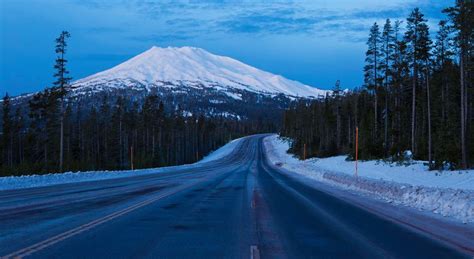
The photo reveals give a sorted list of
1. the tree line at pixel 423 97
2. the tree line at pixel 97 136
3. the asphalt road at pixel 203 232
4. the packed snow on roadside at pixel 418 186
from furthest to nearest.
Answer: the tree line at pixel 97 136
the tree line at pixel 423 97
the packed snow on roadside at pixel 418 186
the asphalt road at pixel 203 232

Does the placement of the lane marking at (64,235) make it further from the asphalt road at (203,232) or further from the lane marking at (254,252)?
the lane marking at (254,252)

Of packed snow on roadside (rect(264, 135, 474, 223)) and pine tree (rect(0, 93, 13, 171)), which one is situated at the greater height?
pine tree (rect(0, 93, 13, 171))

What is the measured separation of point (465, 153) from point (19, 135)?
272ft

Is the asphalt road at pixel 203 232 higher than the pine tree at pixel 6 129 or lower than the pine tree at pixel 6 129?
lower

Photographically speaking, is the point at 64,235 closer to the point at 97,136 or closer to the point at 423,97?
the point at 423,97

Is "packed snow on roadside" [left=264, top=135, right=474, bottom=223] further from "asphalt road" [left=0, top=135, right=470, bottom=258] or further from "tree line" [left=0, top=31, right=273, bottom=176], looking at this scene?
"tree line" [left=0, top=31, right=273, bottom=176]

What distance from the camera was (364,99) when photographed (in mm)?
97125

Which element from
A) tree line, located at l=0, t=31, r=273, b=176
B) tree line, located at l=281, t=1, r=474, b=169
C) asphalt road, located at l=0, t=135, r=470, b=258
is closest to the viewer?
asphalt road, located at l=0, t=135, r=470, b=258

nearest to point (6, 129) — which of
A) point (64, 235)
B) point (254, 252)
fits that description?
point (64, 235)

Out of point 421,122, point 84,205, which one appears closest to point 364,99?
point 421,122

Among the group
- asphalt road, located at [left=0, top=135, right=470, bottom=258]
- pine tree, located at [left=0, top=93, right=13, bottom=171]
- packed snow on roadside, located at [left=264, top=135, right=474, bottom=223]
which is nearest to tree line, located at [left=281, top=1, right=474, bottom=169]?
packed snow on roadside, located at [left=264, top=135, right=474, bottom=223]

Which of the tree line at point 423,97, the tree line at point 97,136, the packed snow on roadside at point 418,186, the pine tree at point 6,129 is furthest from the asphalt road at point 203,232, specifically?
the pine tree at point 6,129

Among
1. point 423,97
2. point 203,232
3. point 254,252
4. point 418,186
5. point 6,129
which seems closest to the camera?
point 254,252

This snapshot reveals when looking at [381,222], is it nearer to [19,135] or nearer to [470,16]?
[470,16]
